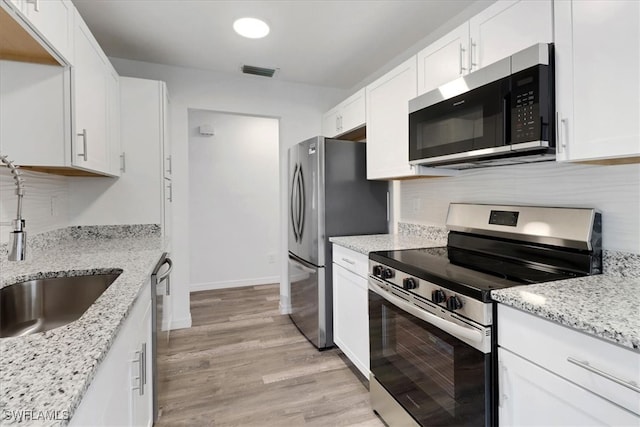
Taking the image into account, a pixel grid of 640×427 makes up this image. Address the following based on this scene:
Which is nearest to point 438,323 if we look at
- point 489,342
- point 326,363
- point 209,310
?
point 489,342

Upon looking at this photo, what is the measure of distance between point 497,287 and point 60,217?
2.73m

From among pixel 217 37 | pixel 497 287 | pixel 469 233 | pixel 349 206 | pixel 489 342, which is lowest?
pixel 489 342

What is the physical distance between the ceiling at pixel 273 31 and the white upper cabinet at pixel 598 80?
3.49 feet

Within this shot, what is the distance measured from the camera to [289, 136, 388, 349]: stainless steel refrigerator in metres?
2.57

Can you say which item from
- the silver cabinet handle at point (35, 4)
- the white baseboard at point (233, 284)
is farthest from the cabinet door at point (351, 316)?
the white baseboard at point (233, 284)

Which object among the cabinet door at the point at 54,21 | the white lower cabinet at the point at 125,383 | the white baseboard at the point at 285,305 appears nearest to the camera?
the white lower cabinet at the point at 125,383

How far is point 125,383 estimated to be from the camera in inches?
40.7

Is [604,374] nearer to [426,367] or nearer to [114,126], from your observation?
[426,367]

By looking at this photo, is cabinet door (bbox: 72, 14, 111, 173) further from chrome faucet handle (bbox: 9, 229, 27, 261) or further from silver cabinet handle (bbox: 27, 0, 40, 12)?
chrome faucet handle (bbox: 9, 229, 27, 261)

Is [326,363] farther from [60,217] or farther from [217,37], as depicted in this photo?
[217,37]

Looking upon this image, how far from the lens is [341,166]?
8.68 feet

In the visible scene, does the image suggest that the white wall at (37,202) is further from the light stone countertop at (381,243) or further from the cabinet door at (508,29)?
the cabinet door at (508,29)

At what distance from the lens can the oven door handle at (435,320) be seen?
1142mm

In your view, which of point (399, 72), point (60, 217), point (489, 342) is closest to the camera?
point (489, 342)
